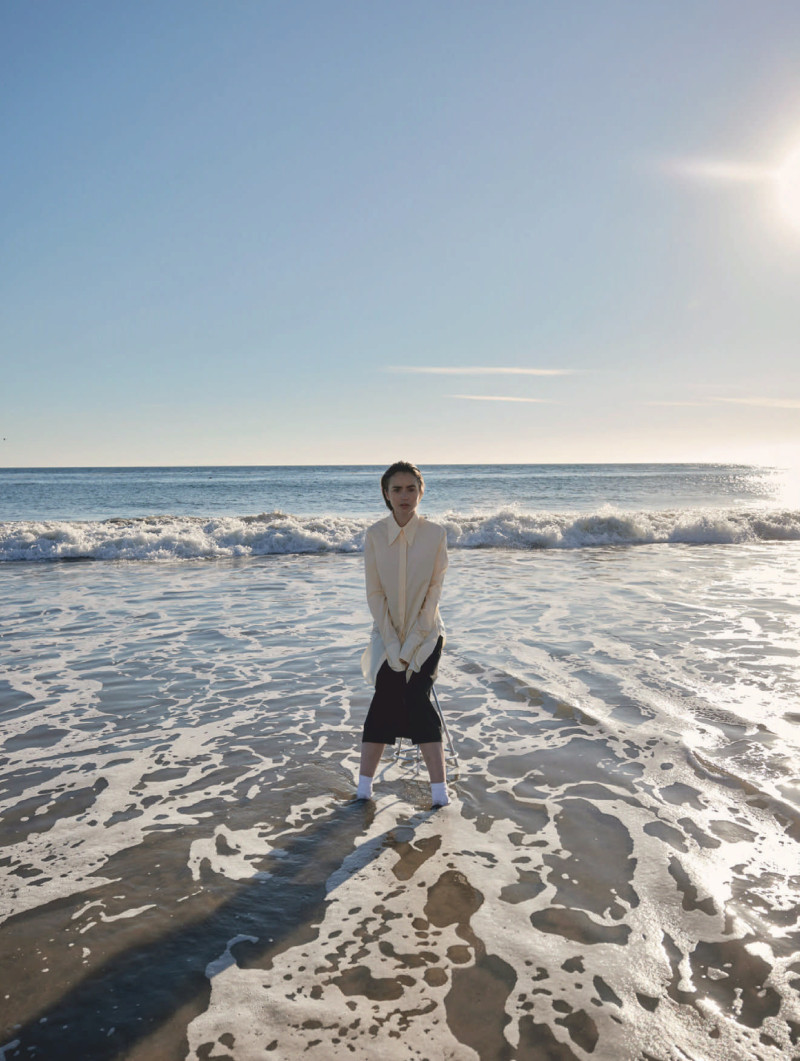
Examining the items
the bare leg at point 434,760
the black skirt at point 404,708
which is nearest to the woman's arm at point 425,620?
the black skirt at point 404,708

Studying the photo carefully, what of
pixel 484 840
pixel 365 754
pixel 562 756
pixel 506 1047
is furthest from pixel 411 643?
pixel 506 1047

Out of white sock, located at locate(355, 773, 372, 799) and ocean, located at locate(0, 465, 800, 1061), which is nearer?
ocean, located at locate(0, 465, 800, 1061)

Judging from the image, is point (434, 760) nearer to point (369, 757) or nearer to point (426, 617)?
point (369, 757)

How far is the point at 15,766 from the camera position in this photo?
4.95 m

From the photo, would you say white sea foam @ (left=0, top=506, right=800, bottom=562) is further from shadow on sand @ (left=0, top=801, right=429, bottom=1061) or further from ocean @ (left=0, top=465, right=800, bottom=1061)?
shadow on sand @ (left=0, top=801, right=429, bottom=1061)

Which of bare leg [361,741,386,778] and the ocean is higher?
bare leg [361,741,386,778]

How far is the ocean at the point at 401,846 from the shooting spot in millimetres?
2635

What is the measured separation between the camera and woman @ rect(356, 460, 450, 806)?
4172 millimetres

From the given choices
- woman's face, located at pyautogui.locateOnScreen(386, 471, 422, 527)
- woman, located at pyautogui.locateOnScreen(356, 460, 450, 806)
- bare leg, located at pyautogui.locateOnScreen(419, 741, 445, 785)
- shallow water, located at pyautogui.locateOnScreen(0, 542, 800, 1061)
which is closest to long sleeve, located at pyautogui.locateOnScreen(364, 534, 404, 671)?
woman, located at pyautogui.locateOnScreen(356, 460, 450, 806)

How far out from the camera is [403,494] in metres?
4.12

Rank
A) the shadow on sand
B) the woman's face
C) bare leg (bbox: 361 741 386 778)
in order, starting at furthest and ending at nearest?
bare leg (bbox: 361 741 386 778)
the woman's face
the shadow on sand

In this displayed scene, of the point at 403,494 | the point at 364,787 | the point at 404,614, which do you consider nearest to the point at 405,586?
the point at 404,614

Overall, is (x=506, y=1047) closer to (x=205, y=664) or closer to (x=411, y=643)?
(x=411, y=643)

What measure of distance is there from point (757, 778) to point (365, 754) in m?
2.69
